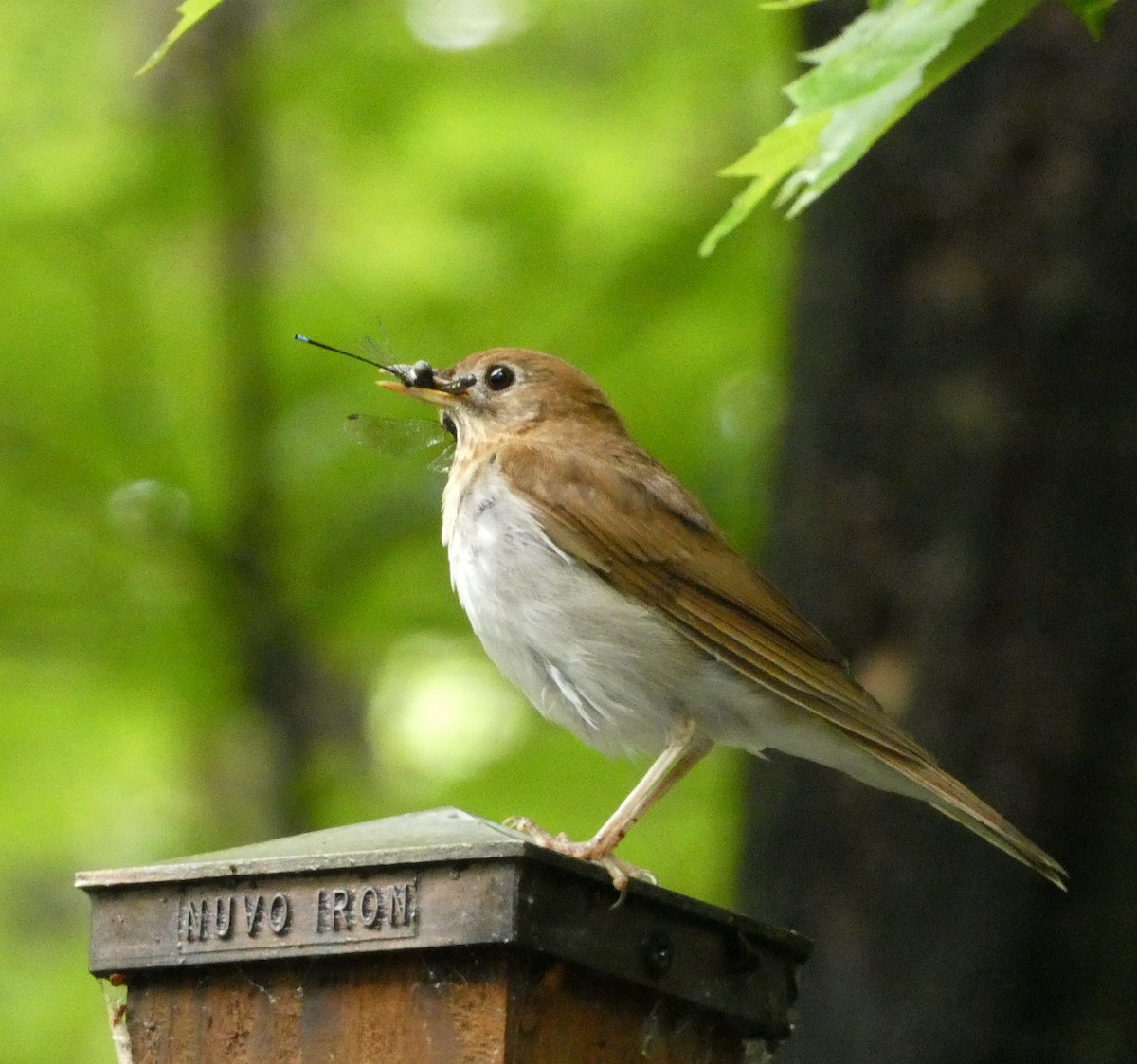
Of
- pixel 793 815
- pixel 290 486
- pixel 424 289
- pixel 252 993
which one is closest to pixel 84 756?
pixel 290 486

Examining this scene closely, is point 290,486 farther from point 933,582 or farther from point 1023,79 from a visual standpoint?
point 1023,79

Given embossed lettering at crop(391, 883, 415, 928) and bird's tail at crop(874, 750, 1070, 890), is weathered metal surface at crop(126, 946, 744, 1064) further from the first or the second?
bird's tail at crop(874, 750, 1070, 890)

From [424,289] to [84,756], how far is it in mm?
2980

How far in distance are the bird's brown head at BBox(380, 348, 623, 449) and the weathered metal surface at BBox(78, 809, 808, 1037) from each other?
235 centimetres

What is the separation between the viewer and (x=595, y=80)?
942 centimetres

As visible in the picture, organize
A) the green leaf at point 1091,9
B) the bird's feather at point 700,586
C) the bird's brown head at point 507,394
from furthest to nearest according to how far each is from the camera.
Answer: the bird's brown head at point 507,394 < the bird's feather at point 700,586 < the green leaf at point 1091,9

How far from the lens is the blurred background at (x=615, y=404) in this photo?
→ 21.2 feet

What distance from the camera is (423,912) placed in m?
3.12

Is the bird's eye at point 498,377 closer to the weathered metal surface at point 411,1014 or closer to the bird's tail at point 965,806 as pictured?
the bird's tail at point 965,806

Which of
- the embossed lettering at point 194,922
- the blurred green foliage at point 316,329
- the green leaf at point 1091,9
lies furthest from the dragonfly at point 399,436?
the green leaf at point 1091,9

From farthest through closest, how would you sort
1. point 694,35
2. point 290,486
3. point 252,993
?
point 694,35 → point 290,486 → point 252,993

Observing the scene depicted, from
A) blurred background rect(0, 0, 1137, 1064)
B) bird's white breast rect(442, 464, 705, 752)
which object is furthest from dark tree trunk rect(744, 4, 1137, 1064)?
bird's white breast rect(442, 464, 705, 752)

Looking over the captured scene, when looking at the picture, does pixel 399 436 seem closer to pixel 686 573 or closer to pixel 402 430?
pixel 402 430

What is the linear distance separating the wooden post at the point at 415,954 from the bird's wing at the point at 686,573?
4.21ft
